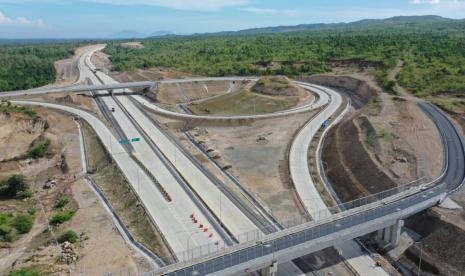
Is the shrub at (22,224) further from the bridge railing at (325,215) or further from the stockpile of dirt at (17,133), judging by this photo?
the stockpile of dirt at (17,133)

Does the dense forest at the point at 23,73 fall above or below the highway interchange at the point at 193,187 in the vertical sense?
above

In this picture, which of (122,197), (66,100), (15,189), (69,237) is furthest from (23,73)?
(69,237)

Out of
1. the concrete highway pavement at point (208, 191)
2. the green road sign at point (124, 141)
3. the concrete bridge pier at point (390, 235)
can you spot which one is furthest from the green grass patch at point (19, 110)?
the concrete bridge pier at point (390, 235)

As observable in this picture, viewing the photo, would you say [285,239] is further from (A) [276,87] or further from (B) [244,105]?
(A) [276,87]

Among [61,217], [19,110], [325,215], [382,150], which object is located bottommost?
[325,215]

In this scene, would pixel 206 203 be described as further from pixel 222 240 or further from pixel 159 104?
pixel 159 104

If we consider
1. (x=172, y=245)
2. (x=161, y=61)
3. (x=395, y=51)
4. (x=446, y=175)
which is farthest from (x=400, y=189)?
(x=161, y=61)
